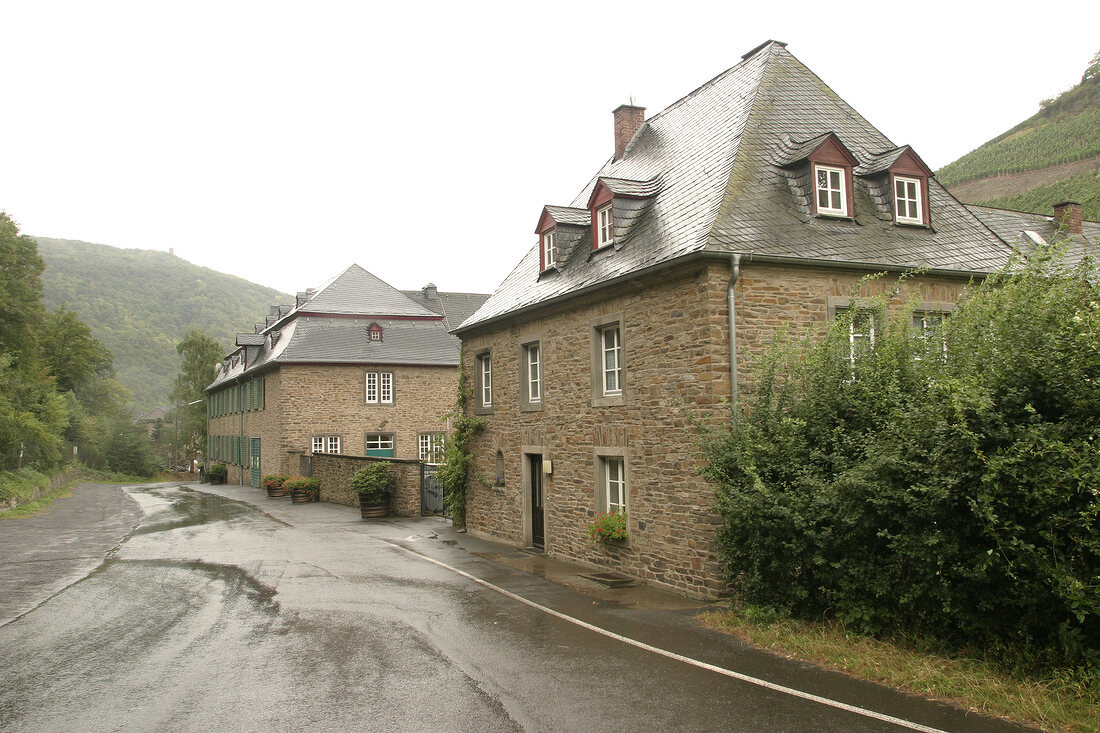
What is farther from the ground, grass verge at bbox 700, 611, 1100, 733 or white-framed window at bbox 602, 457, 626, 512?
white-framed window at bbox 602, 457, 626, 512

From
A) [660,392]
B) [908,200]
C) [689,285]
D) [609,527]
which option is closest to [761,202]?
[689,285]

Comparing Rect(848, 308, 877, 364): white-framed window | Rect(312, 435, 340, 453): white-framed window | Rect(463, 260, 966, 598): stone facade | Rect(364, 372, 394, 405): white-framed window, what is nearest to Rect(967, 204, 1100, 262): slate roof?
Rect(463, 260, 966, 598): stone facade

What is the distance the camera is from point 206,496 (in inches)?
1470

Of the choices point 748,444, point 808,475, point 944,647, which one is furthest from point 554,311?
point 944,647

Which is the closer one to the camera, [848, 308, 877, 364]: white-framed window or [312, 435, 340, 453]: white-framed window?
[848, 308, 877, 364]: white-framed window

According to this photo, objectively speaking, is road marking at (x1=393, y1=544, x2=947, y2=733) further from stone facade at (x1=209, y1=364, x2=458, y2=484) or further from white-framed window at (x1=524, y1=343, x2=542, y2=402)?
stone facade at (x1=209, y1=364, x2=458, y2=484)

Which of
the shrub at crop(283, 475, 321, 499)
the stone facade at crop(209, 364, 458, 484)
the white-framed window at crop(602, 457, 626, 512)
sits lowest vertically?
the shrub at crop(283, 475, 321, 499)

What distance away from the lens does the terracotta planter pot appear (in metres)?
24.2

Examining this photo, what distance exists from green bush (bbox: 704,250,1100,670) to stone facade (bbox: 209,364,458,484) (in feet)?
88.3

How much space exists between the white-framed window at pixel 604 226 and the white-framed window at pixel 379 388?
952 inches

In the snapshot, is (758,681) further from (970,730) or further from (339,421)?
(339,421)

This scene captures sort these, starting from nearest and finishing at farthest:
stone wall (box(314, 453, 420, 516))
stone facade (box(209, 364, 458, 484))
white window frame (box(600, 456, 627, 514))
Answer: white window frame (box(600, 456, 627, 514)) < stone wall (box(314, 453, 420, 516)) < stone facade (box(209, 364, 458, 484))

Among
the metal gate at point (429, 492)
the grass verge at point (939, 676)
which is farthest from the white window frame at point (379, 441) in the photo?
the grass verge at point (939, 676)

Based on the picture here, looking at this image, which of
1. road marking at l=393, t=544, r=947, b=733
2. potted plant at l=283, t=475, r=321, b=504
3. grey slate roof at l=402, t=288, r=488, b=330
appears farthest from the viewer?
grey slate roof at l=402, t=288, r=488, b=330
